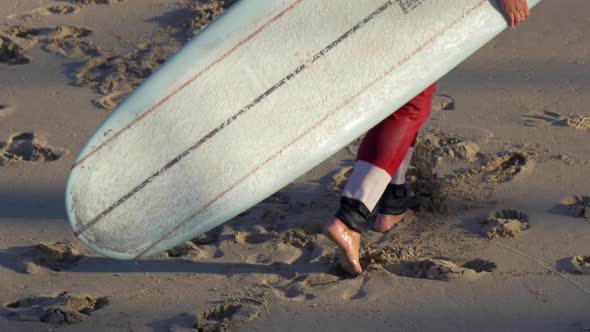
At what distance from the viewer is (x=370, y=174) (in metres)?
3.65

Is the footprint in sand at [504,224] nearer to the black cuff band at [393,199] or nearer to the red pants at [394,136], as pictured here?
the black cuff band at [393,199]

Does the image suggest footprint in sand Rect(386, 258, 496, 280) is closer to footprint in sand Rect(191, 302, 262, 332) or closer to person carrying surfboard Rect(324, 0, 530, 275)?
person carrying surfboard Rect(324, 0, 530, 275)

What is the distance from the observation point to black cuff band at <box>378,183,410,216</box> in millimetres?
3959

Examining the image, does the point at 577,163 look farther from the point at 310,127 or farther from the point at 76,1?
the point at 76,1

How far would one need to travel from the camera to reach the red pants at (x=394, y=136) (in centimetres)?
367

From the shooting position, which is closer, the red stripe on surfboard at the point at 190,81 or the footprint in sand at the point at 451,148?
the red stripe on surfboard at the point at 190,81

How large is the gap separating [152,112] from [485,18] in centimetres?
122

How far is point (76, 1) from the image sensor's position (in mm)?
6012

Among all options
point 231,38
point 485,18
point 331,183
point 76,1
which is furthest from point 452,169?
point 76,1

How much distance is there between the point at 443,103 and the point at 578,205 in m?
1.00

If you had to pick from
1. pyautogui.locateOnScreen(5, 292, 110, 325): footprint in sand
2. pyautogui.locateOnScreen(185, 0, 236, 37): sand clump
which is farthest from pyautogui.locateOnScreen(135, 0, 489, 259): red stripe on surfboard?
pyautogui.locateOnScreen(185, 0, 236, 37): sand clump

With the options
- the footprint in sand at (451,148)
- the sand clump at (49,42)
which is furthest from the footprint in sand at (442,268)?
the sand clump at (49,42)

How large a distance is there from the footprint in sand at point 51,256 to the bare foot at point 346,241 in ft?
3.19

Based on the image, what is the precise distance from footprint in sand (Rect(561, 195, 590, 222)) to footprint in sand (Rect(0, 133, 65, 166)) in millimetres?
2151
